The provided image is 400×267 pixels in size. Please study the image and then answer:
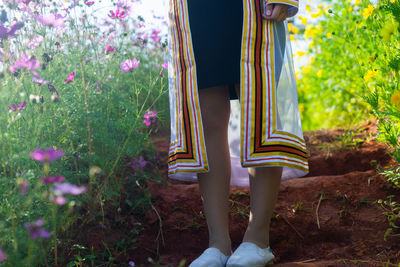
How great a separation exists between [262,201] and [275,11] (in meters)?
0.67

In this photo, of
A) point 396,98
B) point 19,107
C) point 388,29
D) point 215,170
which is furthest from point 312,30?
point 19,107

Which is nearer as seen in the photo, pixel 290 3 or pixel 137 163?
pixel 290 3

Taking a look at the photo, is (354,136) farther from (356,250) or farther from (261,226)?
(261,226)

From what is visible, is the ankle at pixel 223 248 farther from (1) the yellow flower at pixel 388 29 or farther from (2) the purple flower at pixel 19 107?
(1) the yellow flower at pixel 388 29

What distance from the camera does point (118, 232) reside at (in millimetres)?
1936

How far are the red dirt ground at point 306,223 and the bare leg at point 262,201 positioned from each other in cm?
14

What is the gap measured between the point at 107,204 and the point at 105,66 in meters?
0.63

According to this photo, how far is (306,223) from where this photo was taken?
1955 mm

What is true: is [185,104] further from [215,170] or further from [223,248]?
[223,248]

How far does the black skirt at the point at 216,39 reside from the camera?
159 centimetres

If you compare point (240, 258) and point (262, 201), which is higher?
point (262, 201)

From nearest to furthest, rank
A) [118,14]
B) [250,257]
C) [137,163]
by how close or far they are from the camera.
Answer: [250,257] → [118,14] → [137,163]

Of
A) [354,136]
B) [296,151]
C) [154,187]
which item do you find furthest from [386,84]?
[154,187]

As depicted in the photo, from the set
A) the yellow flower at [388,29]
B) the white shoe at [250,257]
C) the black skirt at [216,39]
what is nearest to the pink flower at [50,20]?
the black skirt at [216,39]
